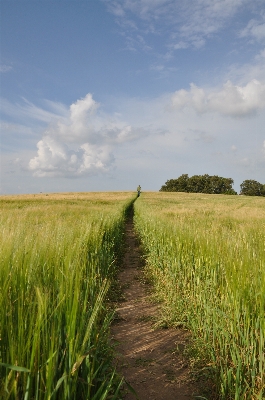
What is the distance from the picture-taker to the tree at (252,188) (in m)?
92.9

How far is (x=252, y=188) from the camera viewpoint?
9431 cm

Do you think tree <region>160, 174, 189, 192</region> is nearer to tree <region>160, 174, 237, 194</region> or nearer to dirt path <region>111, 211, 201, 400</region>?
tree <region>160, 174, 237, 194</region>

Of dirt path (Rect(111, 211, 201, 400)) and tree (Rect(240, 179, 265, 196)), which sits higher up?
tree (Rect(240, 179, 265, 196))

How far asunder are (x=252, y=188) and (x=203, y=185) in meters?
15.7

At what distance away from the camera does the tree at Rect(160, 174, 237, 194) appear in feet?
302

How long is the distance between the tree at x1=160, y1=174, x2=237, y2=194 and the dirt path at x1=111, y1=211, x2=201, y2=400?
290 feet

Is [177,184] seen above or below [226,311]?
above

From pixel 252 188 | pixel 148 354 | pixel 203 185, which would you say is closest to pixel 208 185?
pixel 203 185

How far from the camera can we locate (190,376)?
117 inches

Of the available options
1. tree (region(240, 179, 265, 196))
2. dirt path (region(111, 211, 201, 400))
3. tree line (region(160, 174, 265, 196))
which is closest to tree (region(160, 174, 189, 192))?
tree line (region(160, 174, 265, 196))

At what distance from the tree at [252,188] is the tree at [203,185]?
216 inches

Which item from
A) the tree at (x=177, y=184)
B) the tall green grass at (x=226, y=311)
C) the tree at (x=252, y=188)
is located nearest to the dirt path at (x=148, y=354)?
the tall green grass at (x=226, y=311)

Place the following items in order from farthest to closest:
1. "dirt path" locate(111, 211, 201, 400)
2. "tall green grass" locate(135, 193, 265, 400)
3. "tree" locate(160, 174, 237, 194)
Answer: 1. "tree" locate(160, 174, 237, 194)
2. "dirt path" locate(111, 211, 201, 400)
3. "tall green grass" locate(135, 193, 265, 400)

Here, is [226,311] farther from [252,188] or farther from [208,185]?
[252,188]
